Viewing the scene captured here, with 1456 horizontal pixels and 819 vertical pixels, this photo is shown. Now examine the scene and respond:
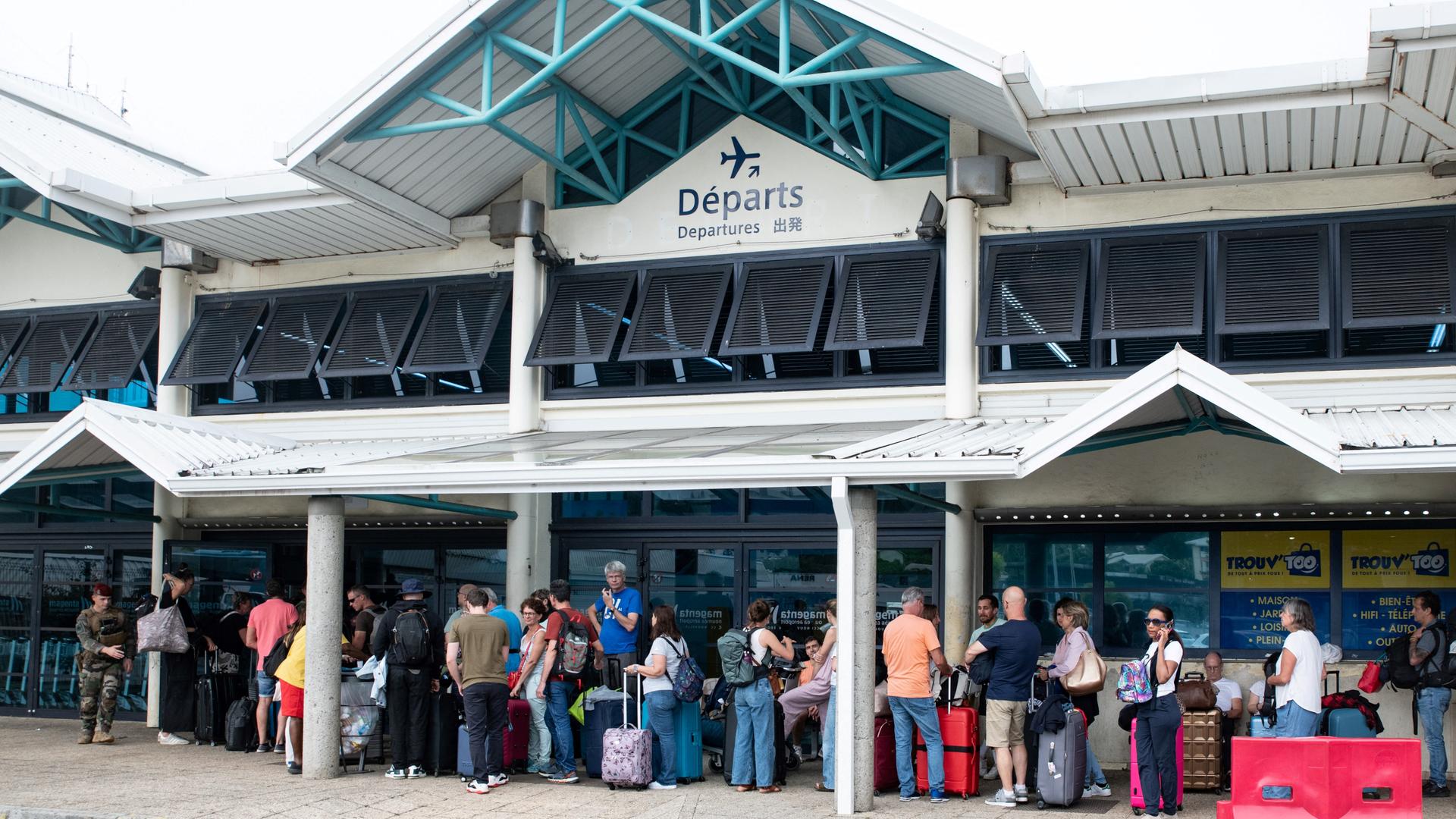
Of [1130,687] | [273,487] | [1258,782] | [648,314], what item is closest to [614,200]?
[648,314]

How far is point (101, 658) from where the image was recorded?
47.1ft

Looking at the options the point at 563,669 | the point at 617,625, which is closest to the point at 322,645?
the point at 563,669

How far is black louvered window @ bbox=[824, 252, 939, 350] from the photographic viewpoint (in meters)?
13.2

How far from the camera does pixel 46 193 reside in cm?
1488

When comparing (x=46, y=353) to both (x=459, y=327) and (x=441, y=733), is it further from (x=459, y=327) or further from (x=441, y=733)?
(x=441, y=733)

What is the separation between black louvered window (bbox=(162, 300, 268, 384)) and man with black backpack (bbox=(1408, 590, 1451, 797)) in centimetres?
1138

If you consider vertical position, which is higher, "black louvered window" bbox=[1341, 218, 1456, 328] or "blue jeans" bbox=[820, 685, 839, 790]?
"black louvered window" bbox=[1341, 218, 1456, 328]

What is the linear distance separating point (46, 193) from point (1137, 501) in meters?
10.8

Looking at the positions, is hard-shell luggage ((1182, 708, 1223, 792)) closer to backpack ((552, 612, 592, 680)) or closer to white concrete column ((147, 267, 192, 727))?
backpack ((552, 612, 592, 680))

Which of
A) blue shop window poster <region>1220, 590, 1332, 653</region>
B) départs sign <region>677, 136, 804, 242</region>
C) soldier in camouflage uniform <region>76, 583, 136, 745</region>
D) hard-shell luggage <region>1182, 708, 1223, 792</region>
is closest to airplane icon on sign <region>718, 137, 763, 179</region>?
départs sign <region>677, 136, 804, 242</region>

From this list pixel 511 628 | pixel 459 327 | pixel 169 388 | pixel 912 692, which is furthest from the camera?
pixel 169 388

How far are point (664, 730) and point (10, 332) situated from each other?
10.1m

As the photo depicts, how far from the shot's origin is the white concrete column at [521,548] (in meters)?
14.4

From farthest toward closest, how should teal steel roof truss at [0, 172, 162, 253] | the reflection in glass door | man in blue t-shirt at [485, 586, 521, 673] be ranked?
teal steel roof truss at [0, 172, 162, 253] → the reflection in glass door → man in blue t-shirt at [485, 586, 521, 673]
